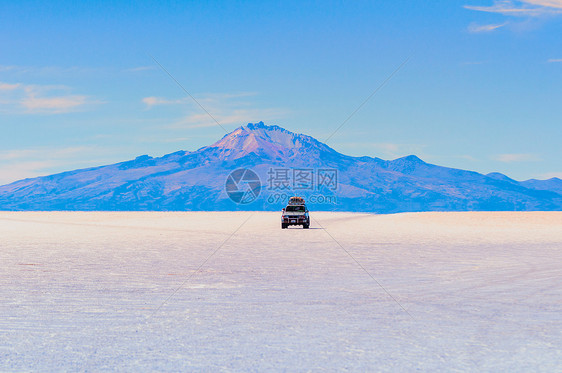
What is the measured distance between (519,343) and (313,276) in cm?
947

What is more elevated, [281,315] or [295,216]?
[295,216]

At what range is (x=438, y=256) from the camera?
2648cm

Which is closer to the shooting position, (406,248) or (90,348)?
(90,348)

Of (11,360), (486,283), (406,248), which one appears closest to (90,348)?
(11,360)

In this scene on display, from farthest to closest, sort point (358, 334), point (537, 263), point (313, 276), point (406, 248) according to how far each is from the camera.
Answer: point (406, 248)
point (537, 263)
point (313, 276)
point (358, 334)

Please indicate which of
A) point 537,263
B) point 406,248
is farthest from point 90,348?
point 406,248

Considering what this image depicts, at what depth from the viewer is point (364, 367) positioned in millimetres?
8891

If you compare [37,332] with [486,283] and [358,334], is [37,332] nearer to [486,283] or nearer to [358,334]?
[358,334]

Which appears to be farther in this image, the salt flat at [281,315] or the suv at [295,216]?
the suv at [295,216]

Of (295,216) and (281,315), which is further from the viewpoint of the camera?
Result: (295,216)

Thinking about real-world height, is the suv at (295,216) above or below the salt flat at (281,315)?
above

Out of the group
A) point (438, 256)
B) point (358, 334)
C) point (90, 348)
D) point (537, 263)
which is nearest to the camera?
point (90, 348)

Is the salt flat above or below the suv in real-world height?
below

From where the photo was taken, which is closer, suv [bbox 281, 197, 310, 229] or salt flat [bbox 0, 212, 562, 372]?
salt flat [bbox 0, 212, 562, 372]
